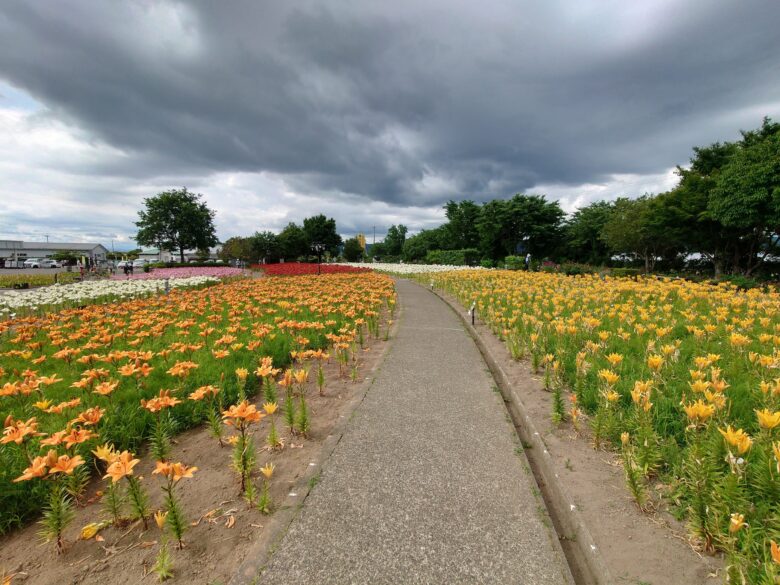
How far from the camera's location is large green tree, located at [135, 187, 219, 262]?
45312 mm

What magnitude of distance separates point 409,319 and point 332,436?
671 centimetres

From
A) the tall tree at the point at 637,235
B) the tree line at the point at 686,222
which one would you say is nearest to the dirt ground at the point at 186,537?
the tree line at the point at 686,222

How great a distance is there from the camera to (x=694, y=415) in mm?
2508

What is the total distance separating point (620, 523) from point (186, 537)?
2949mm

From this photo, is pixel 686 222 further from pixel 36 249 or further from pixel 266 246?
pixel 36 249

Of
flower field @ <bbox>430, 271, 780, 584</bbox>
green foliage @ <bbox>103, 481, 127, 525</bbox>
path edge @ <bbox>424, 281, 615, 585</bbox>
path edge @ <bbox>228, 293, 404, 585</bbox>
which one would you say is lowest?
path edge @ <bbox>424, 281, 615, 585</bbox>

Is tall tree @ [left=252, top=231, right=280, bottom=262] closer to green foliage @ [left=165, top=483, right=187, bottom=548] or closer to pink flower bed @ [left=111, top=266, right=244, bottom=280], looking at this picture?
pink flower bed @ [left=111, top=266, right=244, bottom=280]

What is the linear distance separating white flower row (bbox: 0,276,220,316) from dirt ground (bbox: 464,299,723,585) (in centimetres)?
1143

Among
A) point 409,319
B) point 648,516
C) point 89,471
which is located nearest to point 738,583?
point 648,516

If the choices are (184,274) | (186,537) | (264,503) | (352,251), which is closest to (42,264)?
(352,251)

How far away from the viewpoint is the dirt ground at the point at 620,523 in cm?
199

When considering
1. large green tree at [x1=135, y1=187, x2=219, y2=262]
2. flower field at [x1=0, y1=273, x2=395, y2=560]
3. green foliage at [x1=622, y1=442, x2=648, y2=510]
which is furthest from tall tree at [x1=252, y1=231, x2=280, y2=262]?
green foliage at [x1=622, y1=442, x2=648, y2=510]

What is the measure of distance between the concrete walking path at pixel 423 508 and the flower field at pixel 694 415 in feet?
2.78

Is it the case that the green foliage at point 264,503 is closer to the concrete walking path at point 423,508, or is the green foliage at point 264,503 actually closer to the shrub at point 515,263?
the concrete walking path at point 423,508
